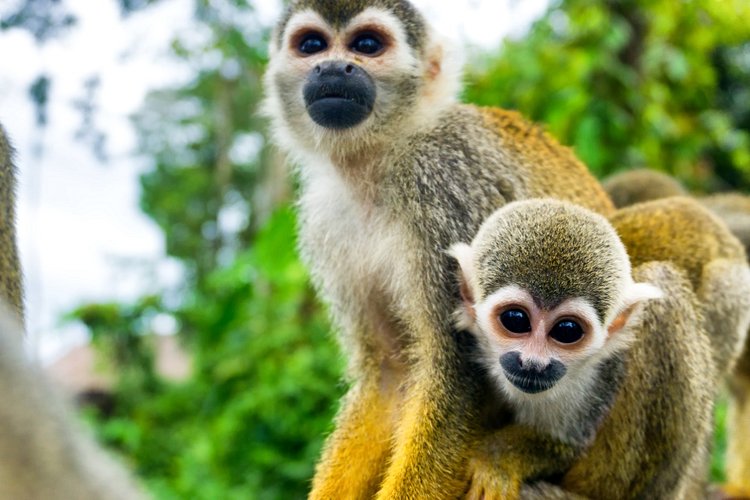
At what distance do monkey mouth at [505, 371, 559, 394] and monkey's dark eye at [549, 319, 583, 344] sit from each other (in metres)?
0.15

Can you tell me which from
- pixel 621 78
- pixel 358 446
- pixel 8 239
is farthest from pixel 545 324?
pixel 621 78

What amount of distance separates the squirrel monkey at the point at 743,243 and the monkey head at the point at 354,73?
214 centimetres

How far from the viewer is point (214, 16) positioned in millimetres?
5113

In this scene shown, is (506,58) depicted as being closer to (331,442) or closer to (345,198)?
(345,198)

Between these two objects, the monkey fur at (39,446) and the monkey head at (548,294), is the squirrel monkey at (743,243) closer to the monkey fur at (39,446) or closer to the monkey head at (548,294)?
the monkey head at (548,294)

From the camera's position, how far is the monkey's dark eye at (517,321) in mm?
2510

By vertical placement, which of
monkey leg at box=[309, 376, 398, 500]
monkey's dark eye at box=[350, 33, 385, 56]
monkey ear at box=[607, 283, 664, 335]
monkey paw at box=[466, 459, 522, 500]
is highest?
monkey's dark eye at box=[350, 33, 385, 56]

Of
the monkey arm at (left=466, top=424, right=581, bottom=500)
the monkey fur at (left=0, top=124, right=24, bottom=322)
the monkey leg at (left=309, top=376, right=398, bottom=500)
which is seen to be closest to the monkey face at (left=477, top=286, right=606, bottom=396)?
the monkey arm at (left=466, top=424, right=581, bottom=500)

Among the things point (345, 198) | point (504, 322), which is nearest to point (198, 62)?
point (345, 198)

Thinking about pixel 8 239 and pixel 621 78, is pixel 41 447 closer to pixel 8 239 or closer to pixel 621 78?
pixel 8 239

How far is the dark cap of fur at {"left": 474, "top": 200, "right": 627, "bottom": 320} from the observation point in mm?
2486

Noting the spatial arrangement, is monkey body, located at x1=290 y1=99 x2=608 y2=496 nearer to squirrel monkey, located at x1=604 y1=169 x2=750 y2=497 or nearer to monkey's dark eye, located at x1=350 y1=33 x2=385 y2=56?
monkey's dark eye, located at x1=350 y1=33 x2=385 y2=56

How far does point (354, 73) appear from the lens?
2.99 m

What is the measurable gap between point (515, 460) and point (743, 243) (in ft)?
8.79
